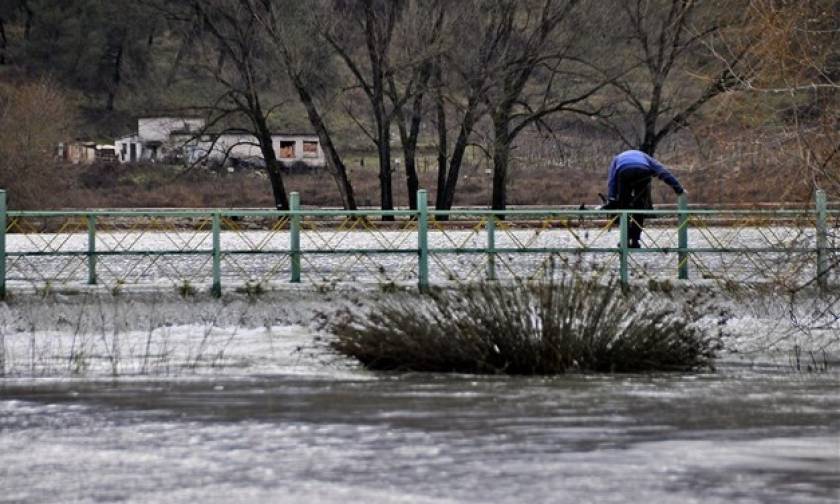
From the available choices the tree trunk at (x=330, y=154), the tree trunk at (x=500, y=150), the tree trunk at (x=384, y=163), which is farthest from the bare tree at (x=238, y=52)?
the tree trunk at (x=500, y=150)

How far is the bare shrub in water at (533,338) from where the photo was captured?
14805mm

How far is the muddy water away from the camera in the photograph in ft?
30.5

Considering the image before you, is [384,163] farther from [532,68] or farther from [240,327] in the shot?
[240,327]

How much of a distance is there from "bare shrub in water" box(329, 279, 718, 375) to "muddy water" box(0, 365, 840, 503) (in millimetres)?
329

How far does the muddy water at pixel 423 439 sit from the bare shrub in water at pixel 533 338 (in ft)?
1.08

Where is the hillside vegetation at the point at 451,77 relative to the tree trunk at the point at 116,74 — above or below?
below

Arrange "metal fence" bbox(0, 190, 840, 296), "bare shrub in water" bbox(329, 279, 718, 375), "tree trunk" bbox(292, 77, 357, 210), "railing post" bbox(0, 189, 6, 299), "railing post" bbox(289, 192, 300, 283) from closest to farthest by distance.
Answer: "bare shrub in water" bbox(329, 279, 718, 375), "railing post" bbox(0, 189, 6, 299), "metal fence" bbox(0, 190, 840, 296), "railing post" bbox(289, 192, 300, 283), "tree trunk" bbox(292, 77, 357, 210)

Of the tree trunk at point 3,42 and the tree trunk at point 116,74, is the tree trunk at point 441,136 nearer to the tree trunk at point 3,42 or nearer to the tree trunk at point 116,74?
the tree trunk at point 3,42

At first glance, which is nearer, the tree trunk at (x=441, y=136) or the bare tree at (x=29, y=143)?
the tree trunk at (x=441, y=136)

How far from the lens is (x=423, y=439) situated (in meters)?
11.0

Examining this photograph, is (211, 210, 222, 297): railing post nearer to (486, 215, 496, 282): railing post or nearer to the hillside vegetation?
(486, 215, 496, 282): railing post

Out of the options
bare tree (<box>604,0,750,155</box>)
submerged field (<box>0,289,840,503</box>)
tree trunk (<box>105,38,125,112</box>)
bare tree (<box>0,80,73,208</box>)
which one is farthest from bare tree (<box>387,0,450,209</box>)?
tree trunk (<box>105,38,125,112</box>)

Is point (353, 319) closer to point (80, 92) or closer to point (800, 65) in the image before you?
point (800, 65)

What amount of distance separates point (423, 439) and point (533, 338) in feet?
13.4
